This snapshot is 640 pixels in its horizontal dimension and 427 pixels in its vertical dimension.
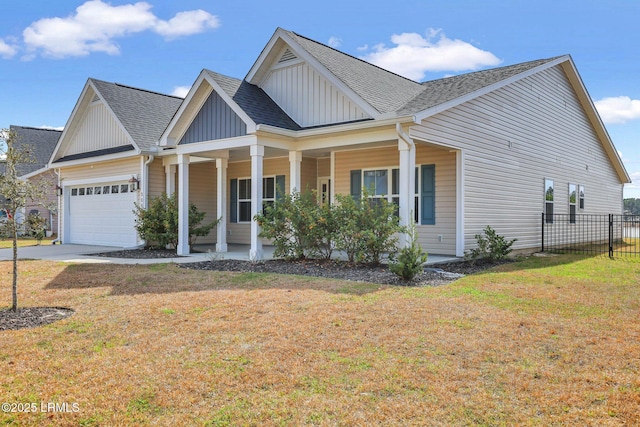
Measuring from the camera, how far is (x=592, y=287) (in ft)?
26.2

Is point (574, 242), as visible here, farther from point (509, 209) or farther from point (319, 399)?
point (319, 399)

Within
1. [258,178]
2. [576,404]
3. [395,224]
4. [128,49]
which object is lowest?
[576,404]

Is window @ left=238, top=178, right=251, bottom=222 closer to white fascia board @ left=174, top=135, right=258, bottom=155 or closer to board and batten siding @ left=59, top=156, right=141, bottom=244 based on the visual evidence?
board and batten siding @ left=59, top=156, right=141, bottom=244

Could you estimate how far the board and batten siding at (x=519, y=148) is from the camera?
1206 centimetres

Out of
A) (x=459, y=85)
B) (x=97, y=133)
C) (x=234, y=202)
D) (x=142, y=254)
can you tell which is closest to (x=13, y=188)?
(x=142, y=254)

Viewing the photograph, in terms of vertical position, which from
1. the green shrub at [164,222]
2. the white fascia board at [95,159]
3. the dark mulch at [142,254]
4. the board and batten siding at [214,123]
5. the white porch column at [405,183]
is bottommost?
the dark mulch at [142,254]

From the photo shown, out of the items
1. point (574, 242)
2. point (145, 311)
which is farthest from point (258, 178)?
point (574, 242)

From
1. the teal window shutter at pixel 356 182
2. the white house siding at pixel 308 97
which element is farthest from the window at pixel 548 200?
the white house siding at pixel 308 97

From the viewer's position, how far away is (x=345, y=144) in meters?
11.3

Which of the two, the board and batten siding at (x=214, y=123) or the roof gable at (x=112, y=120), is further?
the roof gable at (x=112, y=120)

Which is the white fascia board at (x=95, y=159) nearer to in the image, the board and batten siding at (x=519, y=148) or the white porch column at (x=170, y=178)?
the white porch column at (x=170, y=178)

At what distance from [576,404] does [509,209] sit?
11211 millimetres

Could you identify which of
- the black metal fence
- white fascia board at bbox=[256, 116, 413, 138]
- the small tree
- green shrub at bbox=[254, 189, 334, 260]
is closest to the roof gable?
white fascia board at bbox=[256, 116, 413, 138]

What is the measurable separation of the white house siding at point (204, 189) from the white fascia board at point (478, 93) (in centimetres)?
955
